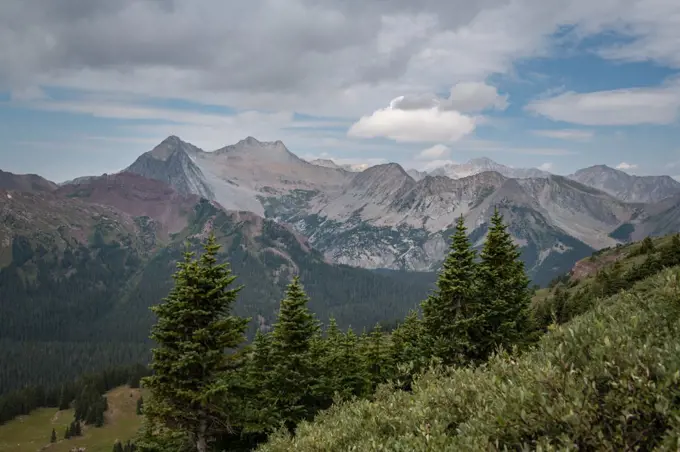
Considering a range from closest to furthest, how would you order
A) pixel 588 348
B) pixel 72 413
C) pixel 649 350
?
pixel 649 350 → pixel 588 348 → pixel 72 413

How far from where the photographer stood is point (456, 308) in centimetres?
3791

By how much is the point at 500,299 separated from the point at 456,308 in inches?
172

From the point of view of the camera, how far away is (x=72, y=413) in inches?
6791

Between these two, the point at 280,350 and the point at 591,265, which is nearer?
the point at 280,350

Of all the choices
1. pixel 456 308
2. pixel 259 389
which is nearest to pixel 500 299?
pixel 456 308

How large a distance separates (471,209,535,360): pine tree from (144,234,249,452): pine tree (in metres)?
20.7

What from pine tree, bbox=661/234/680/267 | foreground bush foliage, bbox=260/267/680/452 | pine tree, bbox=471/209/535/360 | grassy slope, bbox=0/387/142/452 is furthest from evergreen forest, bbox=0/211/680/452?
grassy slope, bbox=0/387/142/452

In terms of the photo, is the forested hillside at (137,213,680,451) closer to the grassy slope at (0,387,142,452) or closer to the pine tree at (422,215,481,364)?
the pine tree at (422,215,481,364)

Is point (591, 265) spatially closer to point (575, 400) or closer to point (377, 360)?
point (377, 360)

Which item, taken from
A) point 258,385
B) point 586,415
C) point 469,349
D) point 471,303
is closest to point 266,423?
point 258,385

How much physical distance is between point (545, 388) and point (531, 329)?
37276mm

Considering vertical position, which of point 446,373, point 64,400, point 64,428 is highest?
point 446,373

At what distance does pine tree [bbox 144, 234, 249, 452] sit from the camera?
27641mm

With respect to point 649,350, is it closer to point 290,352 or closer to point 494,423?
point 494,423
